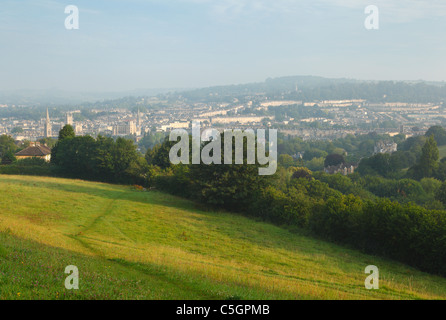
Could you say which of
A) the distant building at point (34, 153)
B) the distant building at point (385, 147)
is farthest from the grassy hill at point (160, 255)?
the distant building at point (385, 147)

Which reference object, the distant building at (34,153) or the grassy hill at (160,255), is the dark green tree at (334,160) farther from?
the grassy hill at (160,255)

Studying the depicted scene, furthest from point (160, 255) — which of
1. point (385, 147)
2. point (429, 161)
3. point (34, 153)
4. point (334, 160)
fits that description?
point (385, 147)

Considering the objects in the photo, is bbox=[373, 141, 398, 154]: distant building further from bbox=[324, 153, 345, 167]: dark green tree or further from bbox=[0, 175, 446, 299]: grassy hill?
bbox=[0, 175, 446, 299]: grassy hill

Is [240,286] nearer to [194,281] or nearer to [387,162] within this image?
[194,281]

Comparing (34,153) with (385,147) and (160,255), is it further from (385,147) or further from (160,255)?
(385,147)

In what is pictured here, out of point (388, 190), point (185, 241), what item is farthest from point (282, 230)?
point (388, 190)

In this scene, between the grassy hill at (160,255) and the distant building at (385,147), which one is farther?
the distant building at (385,147)

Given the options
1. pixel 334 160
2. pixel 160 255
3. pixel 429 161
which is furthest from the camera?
pixel 334 160

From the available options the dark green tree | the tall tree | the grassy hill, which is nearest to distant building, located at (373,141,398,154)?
the dark green tree
